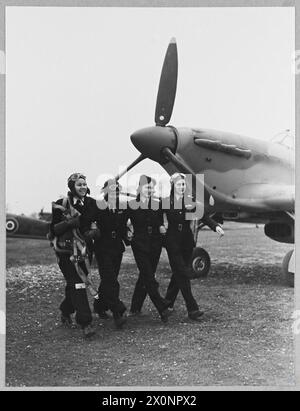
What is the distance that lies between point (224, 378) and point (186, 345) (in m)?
0.46

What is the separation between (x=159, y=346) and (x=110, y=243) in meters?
1.12

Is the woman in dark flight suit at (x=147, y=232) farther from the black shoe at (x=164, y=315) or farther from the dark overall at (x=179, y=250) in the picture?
the dark overall at (x=179, y=250)

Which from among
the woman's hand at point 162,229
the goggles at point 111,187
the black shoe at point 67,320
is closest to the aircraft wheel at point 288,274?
the woman's hand at point 162,229

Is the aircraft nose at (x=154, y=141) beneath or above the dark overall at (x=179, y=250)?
above

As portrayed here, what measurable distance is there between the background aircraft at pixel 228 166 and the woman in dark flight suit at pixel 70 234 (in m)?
1.59

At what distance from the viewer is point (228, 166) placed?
693 cm

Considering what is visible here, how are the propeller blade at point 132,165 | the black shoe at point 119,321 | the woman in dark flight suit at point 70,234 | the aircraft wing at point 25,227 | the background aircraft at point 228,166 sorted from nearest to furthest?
the woman in dark flight suit at point 70,234 → the black shoe at point 119,321 → the propeller blade at point 132,165 → the background aircraft at point 228,166 → the aircraft wing at point 25,227

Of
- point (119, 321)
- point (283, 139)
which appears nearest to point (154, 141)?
point (283, 139)

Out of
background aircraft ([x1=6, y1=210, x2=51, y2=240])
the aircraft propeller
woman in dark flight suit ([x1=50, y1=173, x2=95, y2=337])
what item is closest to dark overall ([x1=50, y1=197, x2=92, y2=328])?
woman in dark flight suit ([x1=50, y1=173, x2=95, y2=337])

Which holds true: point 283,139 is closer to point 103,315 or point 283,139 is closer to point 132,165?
point 132,165

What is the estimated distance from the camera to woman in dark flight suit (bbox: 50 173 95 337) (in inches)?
168

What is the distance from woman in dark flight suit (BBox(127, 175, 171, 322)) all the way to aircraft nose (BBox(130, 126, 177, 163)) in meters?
1.25

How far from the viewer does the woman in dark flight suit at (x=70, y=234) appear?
14.0 feet
